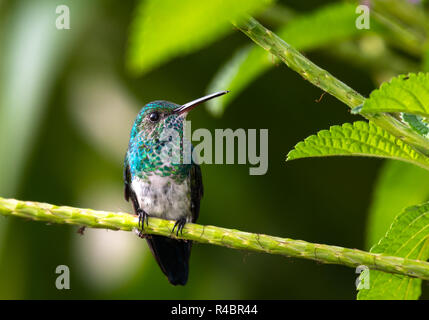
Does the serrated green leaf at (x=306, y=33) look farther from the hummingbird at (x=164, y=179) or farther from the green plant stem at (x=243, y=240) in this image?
the green plant stem at (x=243, y=240)

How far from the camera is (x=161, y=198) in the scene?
2.50m

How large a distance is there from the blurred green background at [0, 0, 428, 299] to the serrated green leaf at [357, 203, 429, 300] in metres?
1.72

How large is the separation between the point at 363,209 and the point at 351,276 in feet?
1.30

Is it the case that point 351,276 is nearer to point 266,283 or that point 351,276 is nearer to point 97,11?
point 266,283

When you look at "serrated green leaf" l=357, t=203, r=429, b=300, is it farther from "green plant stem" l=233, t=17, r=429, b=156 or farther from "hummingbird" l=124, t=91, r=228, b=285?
"hummingbird" l=124, t=91, r=228, b=285

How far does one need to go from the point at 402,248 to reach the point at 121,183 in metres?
2.55

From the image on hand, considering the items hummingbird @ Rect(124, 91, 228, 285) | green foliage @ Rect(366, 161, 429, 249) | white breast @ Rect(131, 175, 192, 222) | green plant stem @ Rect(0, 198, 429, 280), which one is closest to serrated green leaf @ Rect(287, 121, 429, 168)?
green plant stem @ Rect(0, 198, 429, 280)

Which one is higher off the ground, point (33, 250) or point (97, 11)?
point (97, 11)

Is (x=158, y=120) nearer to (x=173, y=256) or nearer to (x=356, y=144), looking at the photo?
(x=173, y=256)

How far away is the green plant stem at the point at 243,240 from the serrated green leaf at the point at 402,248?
0.05 meters

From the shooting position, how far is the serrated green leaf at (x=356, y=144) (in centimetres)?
113

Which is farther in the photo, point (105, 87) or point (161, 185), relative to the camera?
point (105, 87)

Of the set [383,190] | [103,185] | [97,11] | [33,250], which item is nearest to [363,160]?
[383,190]

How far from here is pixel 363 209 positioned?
329 cm
